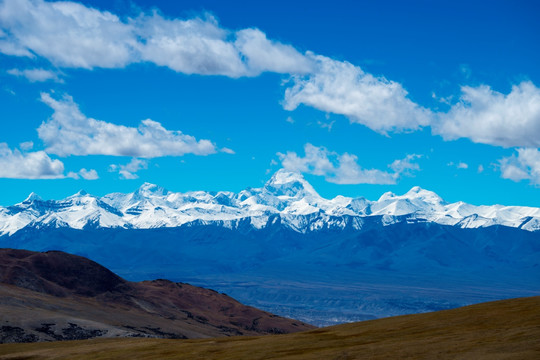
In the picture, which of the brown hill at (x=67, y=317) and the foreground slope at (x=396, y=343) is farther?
the brown hill at (x=67, y=317)

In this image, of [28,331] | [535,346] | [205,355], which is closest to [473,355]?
[535,346]

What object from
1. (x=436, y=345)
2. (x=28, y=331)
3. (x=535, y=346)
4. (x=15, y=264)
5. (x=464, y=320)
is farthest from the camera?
(x=15, y=264)

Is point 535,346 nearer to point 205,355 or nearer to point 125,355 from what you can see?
point 205,355

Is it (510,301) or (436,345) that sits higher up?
(510,301)

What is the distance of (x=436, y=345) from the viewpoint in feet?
164

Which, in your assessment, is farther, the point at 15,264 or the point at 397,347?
the point at 15,264

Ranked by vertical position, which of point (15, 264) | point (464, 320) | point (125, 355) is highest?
point (15, 264)

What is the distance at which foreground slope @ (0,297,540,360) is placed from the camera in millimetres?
47438

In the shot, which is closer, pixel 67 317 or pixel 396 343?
pixel 396 343

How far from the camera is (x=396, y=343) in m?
53.8

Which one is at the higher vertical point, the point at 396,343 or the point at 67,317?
the point at 67,317

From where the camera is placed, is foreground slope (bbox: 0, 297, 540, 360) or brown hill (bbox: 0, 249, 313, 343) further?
brown hill (bbox: 0, 249, 313, 343)

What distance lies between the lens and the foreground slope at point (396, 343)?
47438 millimetres

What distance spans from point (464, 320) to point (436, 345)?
37.9 ft
